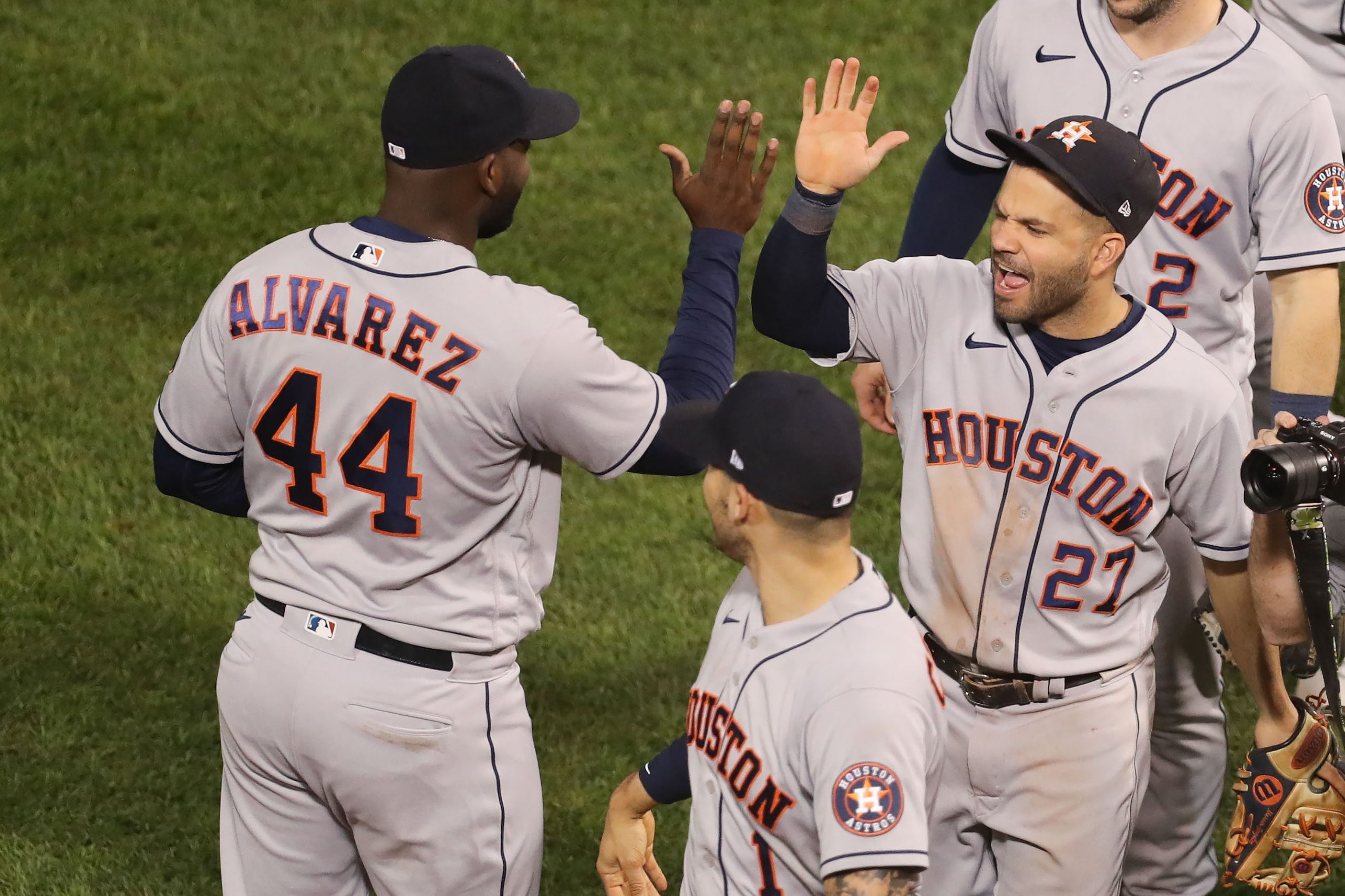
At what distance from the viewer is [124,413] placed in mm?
7133

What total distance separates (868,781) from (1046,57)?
6.49 feet

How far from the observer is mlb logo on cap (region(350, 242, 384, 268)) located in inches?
125

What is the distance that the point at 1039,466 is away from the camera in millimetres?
3436

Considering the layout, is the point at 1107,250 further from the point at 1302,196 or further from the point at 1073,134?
the point at 1302,196

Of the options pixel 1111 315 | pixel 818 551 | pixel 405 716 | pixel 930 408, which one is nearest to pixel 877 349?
pixel 930 408

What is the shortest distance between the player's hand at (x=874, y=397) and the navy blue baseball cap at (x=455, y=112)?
3.65 feet

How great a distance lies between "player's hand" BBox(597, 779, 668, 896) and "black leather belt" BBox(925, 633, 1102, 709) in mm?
730

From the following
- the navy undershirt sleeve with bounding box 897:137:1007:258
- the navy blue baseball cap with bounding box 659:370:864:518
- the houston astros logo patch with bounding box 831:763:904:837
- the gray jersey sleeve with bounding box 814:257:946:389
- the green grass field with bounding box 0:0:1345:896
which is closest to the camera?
the houston astros logo patch with bounding box 831:763:904:837

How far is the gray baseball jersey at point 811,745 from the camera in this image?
2.60 meters

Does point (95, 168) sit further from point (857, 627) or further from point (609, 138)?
point (857, 627)

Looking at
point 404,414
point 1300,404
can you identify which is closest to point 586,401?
point 404,414

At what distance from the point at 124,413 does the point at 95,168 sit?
6.94 ft

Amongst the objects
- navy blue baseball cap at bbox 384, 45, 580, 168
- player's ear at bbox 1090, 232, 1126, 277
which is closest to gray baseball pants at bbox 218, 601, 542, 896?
navy blue baseball cap at bbox 384, 45, 580, 168

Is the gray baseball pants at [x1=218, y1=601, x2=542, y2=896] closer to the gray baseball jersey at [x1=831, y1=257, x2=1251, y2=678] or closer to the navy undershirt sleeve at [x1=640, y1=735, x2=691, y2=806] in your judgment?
the navy undershirt sleeve at [x1=640, y1=735, x2=691, y2=806]
